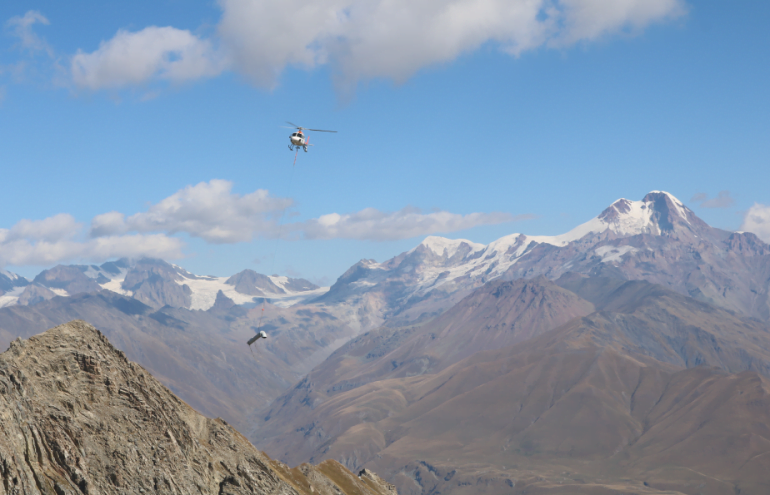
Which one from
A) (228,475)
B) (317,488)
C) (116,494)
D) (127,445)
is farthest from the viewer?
(317,488)

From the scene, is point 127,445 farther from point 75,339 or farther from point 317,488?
point 317,488

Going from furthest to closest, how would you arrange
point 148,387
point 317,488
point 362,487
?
point 362,487
point 317,488
point 148,387

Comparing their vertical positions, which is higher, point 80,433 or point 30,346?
point 30,346

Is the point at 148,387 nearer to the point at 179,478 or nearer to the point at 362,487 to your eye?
the point at 179,478

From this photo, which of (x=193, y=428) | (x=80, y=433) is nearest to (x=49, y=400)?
(x=80, y=433)

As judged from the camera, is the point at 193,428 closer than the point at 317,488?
Yes

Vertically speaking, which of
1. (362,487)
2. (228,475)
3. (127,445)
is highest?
(127,445)

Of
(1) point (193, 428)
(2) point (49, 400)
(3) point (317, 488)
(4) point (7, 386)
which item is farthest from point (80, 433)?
(3) point (317, 488)
